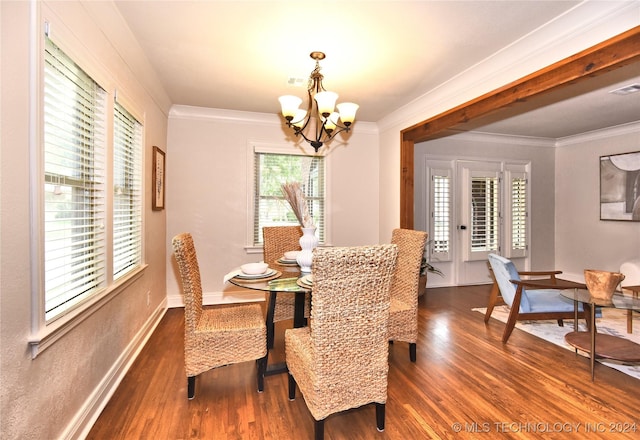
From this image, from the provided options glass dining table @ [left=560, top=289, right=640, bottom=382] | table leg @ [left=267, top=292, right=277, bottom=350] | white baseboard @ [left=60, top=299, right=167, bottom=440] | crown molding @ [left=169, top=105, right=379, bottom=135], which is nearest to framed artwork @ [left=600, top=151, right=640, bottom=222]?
glass dining table @ [left=560, top=289, right=640, bottom=382]

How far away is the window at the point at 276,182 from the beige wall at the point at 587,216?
14.6 ft

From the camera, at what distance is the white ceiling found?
6.86 feet

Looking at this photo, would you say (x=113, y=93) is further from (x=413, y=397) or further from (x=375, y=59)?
(x=413, y=397)

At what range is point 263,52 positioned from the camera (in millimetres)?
2660

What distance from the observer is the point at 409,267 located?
2.70m

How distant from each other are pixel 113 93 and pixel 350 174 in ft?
10.4

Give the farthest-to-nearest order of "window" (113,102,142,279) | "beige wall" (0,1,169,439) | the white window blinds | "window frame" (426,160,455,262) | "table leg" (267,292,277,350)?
"window frame" (426,160,455,262), "table leg" (267,292,277,350), "window" (113,102,142,279), the white window blinds, "beige wall" (0,1,169,439)

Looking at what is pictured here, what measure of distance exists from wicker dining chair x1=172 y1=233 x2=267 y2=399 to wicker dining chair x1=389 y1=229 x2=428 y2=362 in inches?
41.3

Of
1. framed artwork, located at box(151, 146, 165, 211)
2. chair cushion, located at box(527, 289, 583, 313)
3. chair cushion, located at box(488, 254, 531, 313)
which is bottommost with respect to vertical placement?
chair cushion, located at box(527, 289, 583, 313)

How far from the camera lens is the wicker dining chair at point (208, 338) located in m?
2.05

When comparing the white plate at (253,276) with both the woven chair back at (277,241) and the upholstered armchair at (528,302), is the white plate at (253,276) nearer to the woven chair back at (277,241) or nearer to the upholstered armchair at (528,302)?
the woven chair back at (277,241)

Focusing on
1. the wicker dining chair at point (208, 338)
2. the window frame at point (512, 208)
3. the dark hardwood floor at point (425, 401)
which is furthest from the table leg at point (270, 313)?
the window frame at point (512, 208)

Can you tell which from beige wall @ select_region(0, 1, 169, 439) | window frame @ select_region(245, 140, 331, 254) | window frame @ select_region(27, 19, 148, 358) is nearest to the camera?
beige wall @ select_region(0, 1, 169, 439)

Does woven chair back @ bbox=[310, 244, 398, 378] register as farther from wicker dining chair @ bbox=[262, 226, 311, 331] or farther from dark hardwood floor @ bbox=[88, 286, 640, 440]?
wicker dining chair @ bbox=[262, 226, 311, 331]
